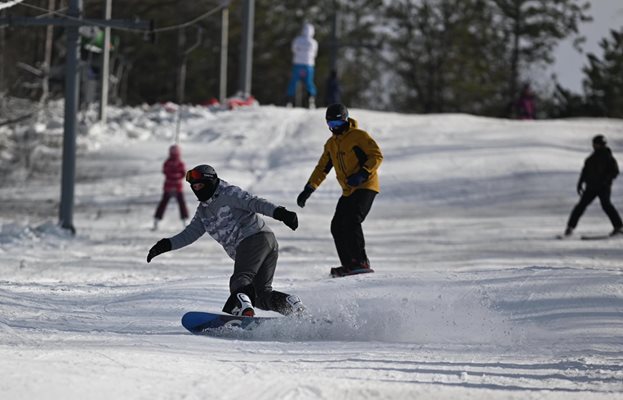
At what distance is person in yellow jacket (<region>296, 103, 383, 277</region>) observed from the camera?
992cm

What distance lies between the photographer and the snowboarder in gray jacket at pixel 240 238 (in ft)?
24.8

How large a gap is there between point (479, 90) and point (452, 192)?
93.6 ft

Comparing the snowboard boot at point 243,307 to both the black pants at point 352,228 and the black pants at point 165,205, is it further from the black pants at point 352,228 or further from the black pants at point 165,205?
the black pants at point 165,205

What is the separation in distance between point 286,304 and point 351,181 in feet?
7.99

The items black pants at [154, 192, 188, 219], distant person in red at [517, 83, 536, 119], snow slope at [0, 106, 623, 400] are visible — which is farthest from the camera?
distant person in red at [517, 83, 536, 119]

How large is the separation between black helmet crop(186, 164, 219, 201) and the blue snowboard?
86 centimetres

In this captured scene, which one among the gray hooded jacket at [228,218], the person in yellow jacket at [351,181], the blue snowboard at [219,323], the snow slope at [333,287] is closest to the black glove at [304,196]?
the person in yellow jacket at [351,181]

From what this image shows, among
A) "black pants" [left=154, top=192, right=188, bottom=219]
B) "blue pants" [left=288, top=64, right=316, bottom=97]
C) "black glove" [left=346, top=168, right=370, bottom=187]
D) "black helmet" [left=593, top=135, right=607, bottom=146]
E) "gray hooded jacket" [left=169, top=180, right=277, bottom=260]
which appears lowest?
"black pants" [left=154, top=192, right=188, bottom=219]

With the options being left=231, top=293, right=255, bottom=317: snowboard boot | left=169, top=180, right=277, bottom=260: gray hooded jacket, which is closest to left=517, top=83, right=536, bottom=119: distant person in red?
left=169, top=180, right=277, bottom=260: gray hooded jacket

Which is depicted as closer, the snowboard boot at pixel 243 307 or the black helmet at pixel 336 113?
the snowboard boot at pixel 243 307

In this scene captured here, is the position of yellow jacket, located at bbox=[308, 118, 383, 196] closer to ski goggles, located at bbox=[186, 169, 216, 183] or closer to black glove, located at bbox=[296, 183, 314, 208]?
black glove, located at bbox=[296, 183, 314, 208]

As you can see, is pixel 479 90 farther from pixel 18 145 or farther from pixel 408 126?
pixel 18 145

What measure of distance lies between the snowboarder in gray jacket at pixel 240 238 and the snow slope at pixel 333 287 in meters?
0.36

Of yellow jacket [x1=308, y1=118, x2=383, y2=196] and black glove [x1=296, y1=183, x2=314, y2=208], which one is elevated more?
yellow jacket [x1=308, y1=118, x2=383, y2=196]
